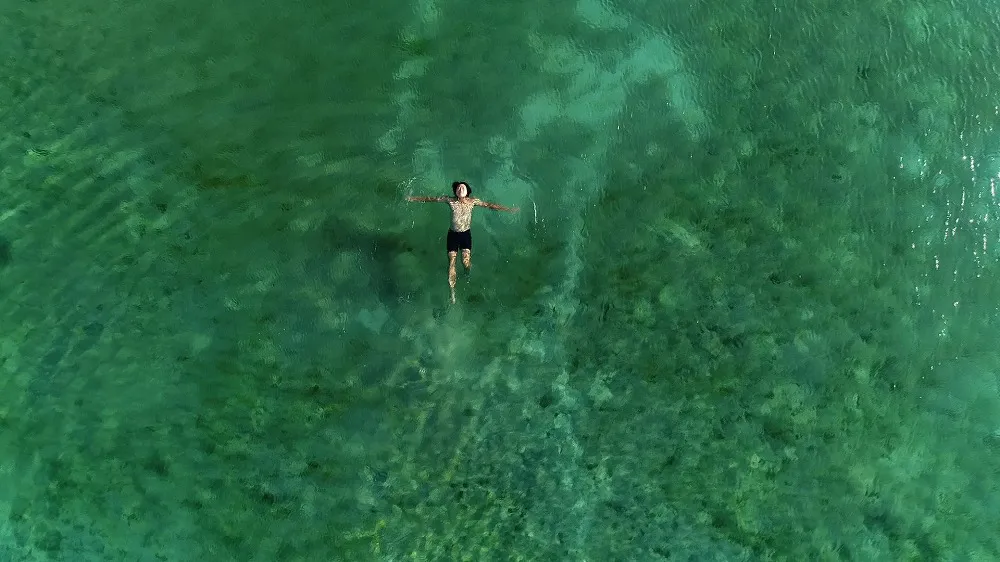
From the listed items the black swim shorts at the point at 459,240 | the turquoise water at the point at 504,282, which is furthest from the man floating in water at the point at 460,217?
the turquoise water at the point at 504,282

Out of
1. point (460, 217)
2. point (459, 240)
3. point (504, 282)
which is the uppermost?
point (460, 217)

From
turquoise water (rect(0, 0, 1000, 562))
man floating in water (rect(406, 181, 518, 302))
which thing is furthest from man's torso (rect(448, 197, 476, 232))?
turquoise water (rect(0, 0, 1000, 562))

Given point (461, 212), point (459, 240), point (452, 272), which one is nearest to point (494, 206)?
point (461, 212)

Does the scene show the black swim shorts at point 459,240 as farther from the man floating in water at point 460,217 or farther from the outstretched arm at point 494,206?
the outstretched arm at point 494,206

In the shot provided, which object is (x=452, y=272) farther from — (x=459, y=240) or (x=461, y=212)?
(x=461, y=212)

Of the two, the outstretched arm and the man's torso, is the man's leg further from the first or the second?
the outstretched arm

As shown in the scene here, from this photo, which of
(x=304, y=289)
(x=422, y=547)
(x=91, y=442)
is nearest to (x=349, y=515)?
(x=422, y=547)
